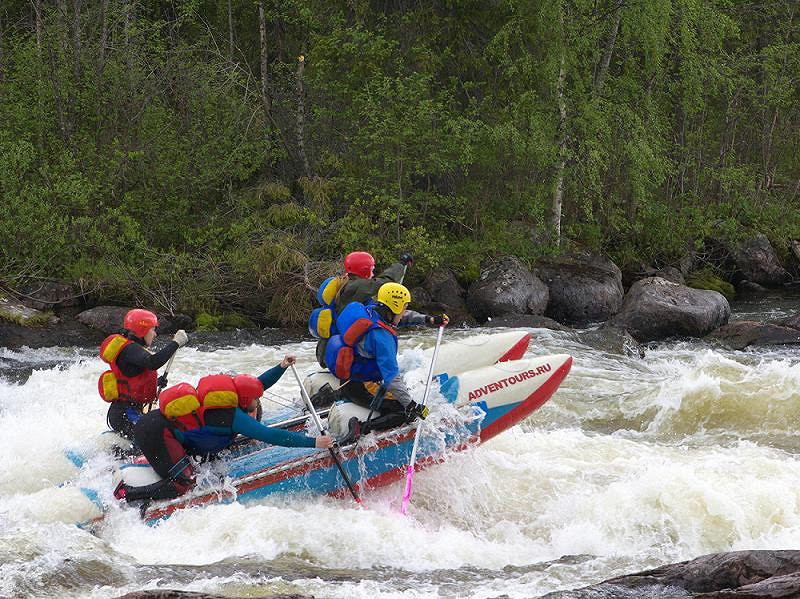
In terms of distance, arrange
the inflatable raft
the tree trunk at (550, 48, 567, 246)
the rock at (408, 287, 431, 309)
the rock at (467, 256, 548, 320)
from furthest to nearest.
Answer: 1. the tree trunk at (550, 48, 567, 246)
2. the rock at (408, 287, 431, 309)
3. the rock at (467, 256, 548, 320)
4. the inflatable raft

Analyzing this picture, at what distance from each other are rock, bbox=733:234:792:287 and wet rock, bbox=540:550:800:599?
14867 millimetres

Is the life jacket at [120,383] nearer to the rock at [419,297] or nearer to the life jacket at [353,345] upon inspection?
the life jacket at [353,345]

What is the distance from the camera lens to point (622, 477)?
760 centimetres

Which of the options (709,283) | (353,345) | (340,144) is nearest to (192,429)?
(353,345)

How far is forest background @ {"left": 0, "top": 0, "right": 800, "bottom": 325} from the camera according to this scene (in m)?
15.1

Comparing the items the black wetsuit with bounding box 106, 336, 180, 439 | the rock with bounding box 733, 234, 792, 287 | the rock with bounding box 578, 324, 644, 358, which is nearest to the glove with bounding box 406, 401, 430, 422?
the black wetsuit with bounding box 106, 336, 180, 439

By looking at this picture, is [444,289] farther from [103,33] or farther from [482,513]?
[482,513]

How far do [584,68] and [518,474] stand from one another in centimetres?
1086

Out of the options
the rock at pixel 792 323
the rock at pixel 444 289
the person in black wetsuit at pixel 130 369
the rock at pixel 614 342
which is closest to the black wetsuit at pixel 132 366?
the person in black wetsuit at pixel 130 369

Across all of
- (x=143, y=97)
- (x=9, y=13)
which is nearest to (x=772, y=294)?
(x=143, y=97)

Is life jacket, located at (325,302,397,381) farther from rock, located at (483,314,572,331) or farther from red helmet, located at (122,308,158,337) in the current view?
rock, located at (483,314,572,331)

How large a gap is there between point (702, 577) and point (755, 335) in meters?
9.13

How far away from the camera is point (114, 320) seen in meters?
13.8

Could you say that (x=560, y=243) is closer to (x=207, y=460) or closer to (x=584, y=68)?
(x=584, y=68)
